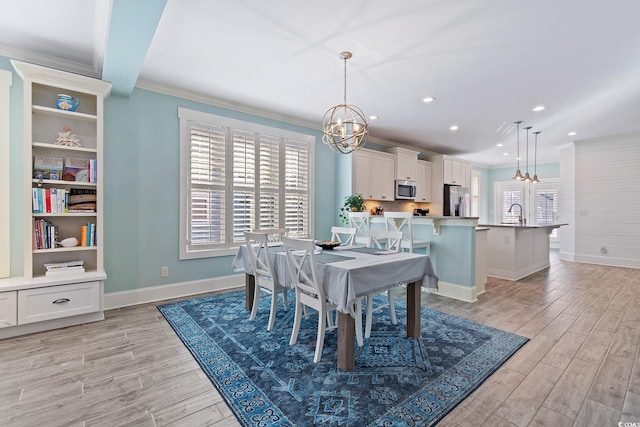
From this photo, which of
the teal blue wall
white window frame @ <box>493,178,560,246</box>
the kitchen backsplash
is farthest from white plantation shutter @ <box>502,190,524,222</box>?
the teal blue wall

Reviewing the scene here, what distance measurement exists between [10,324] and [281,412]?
2.68 meters

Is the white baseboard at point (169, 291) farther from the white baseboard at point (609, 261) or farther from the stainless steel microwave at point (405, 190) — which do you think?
the white baseboard at point (609, 261)

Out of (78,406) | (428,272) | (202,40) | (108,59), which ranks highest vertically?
(202,40)

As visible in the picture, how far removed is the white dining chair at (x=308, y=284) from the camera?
2217mm

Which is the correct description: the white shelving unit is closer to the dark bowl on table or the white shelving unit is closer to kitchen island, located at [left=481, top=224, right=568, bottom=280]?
the dark bowl on table

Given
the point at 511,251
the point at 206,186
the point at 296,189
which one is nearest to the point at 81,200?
the point at 206,186

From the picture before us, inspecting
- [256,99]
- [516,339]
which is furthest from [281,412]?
[256,99]

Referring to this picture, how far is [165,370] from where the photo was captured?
7.17 feet

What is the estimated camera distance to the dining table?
214 centimetres

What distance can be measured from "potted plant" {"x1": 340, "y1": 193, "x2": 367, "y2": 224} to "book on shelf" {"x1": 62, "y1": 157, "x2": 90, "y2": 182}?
3638mm

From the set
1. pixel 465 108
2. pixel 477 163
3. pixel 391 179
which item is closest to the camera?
pixel 465 108

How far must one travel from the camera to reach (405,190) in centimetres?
647

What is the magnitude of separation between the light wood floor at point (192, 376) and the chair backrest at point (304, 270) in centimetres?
93

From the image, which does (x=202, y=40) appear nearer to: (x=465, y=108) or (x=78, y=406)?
(x=78, y=406)
